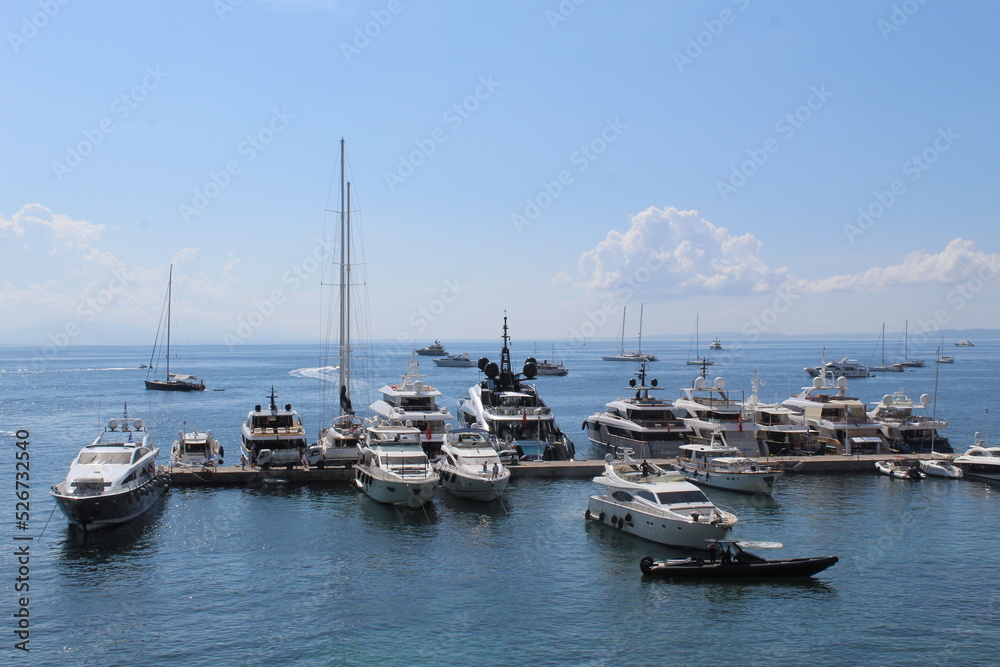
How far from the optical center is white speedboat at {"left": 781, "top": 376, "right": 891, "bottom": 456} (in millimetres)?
57031

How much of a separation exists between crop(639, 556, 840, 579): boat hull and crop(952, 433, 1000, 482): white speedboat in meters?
25.8

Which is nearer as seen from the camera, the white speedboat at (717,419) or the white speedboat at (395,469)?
the white speedboat at (395,469)

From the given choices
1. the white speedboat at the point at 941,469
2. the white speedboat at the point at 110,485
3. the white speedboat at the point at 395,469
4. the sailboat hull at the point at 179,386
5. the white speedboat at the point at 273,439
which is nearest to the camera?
the white speedboat at the point at 110,485

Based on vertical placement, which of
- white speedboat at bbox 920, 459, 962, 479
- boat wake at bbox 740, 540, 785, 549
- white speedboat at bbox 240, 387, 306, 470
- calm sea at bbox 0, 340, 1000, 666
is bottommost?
calm sea at bbox 0, 340, 1000, 666

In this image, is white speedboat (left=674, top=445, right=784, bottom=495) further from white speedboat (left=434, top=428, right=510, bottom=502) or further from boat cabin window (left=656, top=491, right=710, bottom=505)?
white speedboat (left=434, top=428, right=510, bottom=502)

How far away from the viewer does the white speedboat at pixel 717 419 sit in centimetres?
5503

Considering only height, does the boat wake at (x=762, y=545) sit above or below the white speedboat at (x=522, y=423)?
below

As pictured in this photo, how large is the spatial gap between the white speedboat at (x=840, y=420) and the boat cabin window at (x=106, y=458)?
47476 millimetres

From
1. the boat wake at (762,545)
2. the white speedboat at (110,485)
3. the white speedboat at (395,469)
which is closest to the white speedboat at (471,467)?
the white speedboat at (395,469)

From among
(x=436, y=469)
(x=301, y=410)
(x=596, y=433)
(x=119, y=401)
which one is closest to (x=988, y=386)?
(x=596, y=433)

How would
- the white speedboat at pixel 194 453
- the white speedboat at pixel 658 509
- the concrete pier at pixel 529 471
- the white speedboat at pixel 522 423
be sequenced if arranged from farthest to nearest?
the white speedboat at pixel 522 423
the white speedboat at pixel 194 453
the concrete pier at pixel 529 471
the white speedboat at pixel 658 509

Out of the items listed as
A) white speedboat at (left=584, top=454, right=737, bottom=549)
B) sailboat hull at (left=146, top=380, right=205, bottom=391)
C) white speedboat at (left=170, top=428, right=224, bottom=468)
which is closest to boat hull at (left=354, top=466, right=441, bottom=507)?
white speedboat at (left=584, top=454, right=737, bottom=549)

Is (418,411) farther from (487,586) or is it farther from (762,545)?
(762,545)

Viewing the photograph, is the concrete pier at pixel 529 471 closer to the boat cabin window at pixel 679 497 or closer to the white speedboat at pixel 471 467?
the white speedboat at pixel 471 467
